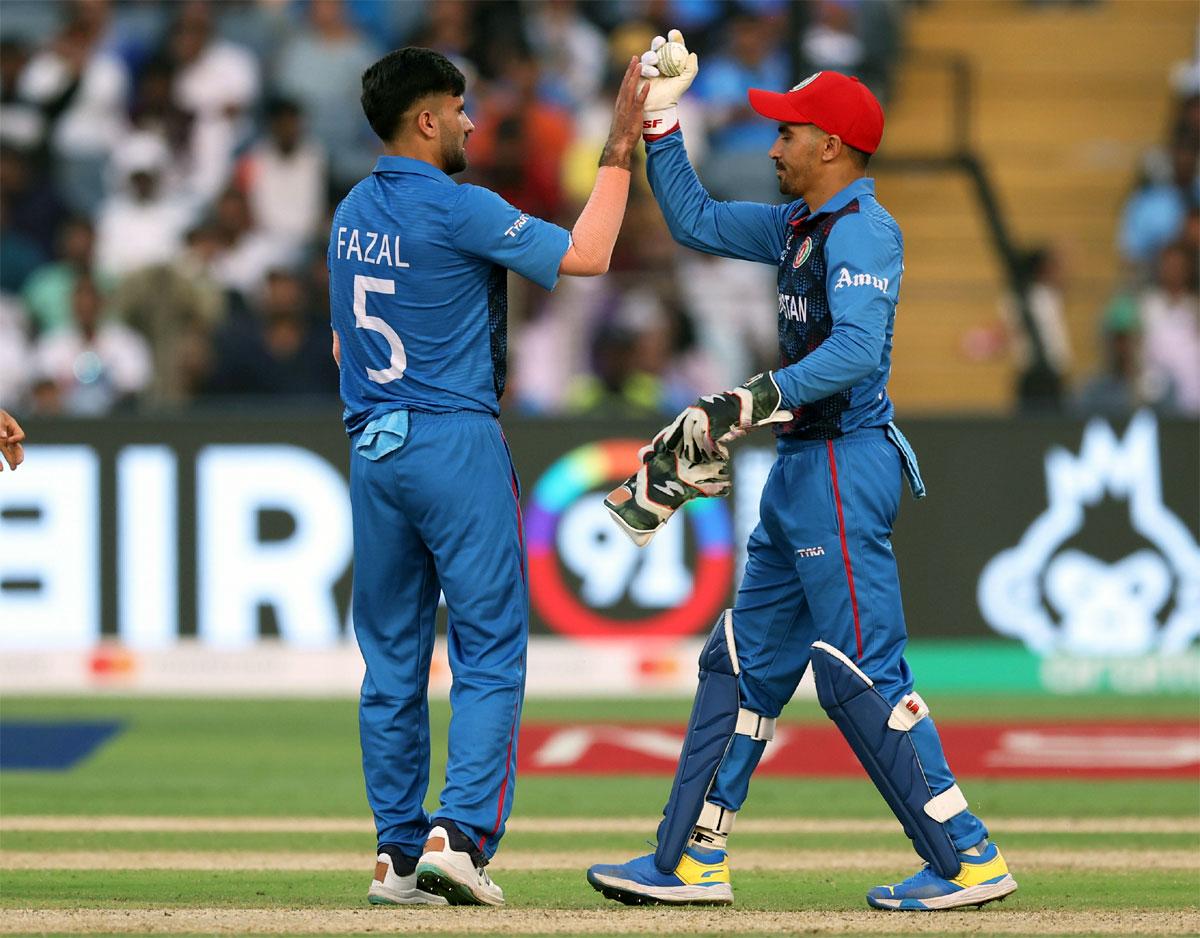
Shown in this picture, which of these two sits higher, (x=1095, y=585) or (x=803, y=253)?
(x=803, y=253)

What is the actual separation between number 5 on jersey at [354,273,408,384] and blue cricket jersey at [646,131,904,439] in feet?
3.06

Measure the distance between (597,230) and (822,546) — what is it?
1.08m

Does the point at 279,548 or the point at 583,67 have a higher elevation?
the point at 583,67

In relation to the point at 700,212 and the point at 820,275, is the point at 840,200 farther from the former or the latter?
the point at 700,212

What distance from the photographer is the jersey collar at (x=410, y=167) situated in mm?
6156

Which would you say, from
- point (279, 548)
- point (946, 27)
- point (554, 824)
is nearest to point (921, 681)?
point (279, 548)

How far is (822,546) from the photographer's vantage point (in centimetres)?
604

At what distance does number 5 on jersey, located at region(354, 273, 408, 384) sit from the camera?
6109 mm

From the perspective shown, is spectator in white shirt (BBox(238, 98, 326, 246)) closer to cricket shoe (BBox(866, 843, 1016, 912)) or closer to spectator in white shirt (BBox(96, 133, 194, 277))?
spectator in white shirt (BBox(96, 133, 194, 277))

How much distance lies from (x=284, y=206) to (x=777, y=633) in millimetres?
9622

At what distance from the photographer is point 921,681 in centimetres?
1222

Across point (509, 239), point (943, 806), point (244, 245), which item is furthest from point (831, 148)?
point (244, 245)

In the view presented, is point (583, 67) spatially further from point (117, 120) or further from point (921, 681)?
point (921, 681)

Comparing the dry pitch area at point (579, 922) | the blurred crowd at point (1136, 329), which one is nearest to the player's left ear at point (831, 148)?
the dry pitch area at point (579, 922)
